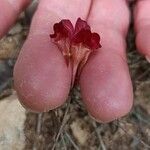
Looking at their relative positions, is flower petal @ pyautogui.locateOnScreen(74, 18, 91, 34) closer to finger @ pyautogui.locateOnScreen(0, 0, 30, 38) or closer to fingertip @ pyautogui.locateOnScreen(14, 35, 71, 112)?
fingertip @ pyautogui.locateOnScreen(14, 35, 71, 112)

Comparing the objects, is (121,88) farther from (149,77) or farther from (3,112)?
(3,112)

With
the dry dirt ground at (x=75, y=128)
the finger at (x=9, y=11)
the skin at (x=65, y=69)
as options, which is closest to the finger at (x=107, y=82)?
the skin at (x=65, y=69)

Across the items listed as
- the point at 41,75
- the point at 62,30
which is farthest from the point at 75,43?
the point at 41,75

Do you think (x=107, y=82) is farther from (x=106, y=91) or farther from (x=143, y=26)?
(x=143, y=26)

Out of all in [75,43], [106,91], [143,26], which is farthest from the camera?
[143,26]

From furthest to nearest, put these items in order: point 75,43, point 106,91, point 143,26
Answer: point 143,26
point 75,43
point 106,91

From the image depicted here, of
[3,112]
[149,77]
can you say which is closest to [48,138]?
[3,112]
